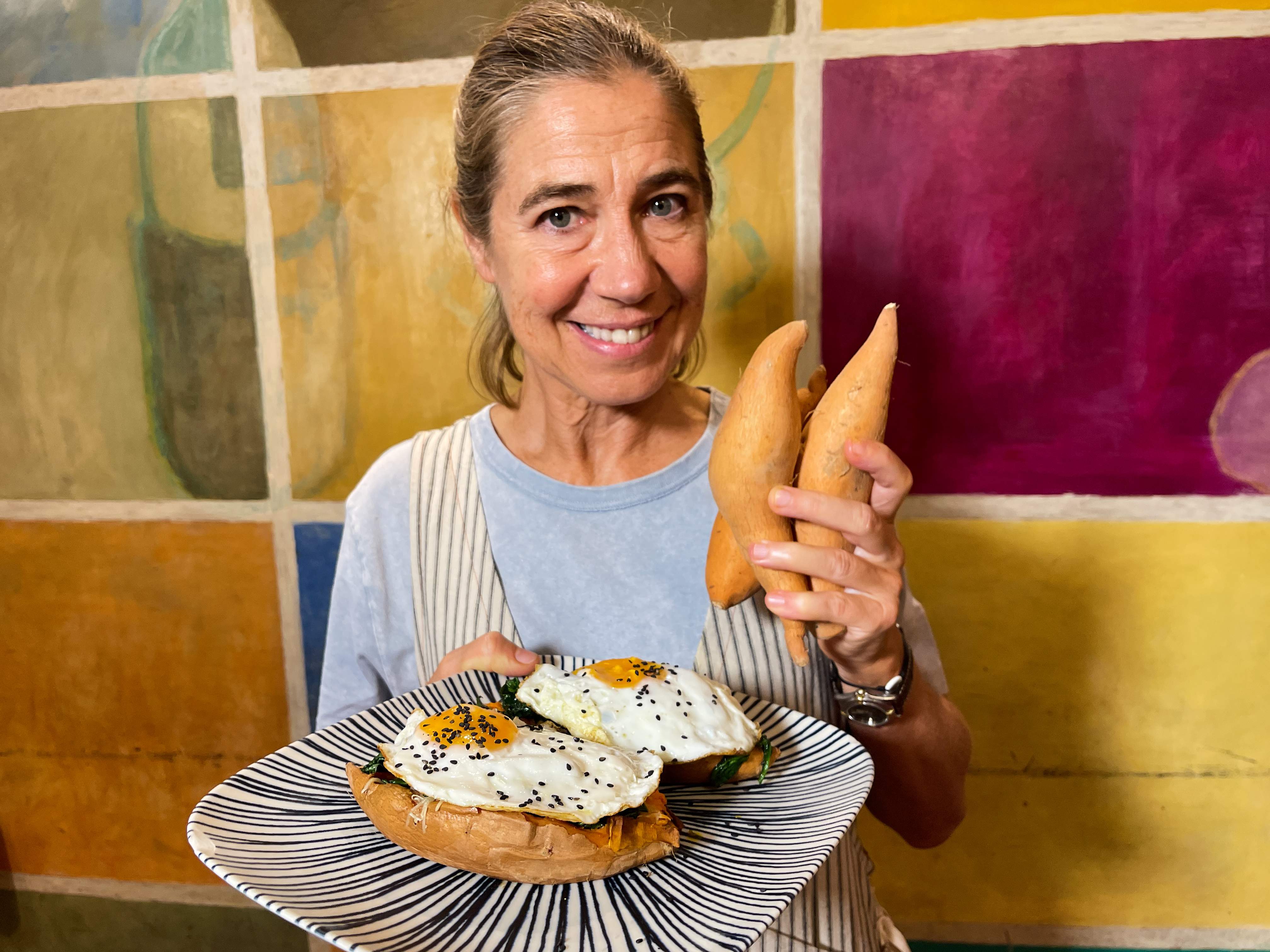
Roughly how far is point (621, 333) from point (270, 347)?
3.27 ft

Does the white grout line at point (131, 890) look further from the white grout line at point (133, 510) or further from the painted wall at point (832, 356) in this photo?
the white grout line at point (133, 510)

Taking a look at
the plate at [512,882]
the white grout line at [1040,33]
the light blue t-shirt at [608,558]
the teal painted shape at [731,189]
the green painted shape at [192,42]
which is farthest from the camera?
the green painted shape at [192,42]

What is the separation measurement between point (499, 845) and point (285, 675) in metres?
1.31

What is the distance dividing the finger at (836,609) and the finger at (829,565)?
1 centimetres

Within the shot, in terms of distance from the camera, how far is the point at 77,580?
6.64 feet

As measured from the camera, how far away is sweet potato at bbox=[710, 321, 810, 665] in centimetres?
86

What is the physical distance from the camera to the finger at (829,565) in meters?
0.86

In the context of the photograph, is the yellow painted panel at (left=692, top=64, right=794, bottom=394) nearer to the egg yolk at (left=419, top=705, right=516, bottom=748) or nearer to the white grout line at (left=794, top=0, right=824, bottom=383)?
the white grout line at (left=794, top=0, right=824, bottom=383)

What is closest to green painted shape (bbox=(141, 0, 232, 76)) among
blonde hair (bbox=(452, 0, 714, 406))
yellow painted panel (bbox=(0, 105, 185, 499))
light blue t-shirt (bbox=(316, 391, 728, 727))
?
yellow painted panel (bbox=(0, 105, 185, 499))

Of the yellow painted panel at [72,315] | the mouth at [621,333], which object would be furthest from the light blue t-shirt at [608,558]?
the yellow painted panel at [72,315]

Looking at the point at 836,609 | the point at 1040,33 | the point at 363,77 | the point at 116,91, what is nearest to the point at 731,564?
the point at 836,609

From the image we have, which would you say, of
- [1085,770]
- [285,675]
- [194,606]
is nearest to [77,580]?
[194,606]

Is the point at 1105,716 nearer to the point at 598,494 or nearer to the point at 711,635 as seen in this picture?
the point at 711,635

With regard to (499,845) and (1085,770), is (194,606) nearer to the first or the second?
(499,845)
